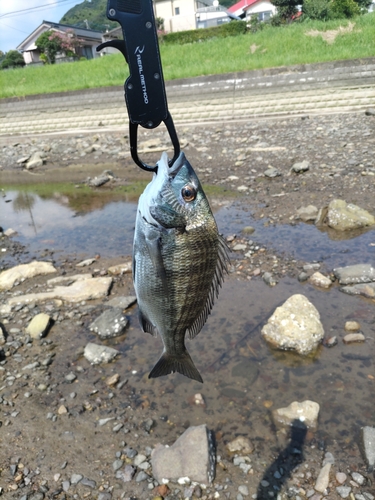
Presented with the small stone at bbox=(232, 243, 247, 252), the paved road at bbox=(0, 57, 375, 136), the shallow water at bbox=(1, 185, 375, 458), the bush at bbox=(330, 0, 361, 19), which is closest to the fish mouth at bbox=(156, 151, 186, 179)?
the shallow water at bbox=(1, 185, 375, 458)

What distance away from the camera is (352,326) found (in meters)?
5.01

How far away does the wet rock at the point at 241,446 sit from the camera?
3.68 metres

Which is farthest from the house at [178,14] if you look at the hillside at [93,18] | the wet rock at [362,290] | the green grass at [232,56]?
the wet rock at [362,290]

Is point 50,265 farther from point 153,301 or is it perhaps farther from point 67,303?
point 153,301

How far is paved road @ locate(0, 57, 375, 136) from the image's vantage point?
51.2ft

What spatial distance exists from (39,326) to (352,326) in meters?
4.23

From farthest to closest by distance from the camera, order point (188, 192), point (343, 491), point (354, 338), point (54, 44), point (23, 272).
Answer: point (54, 44) < point (23, 272) < point (354, 338) < point (343, 491) < point (188, 192)

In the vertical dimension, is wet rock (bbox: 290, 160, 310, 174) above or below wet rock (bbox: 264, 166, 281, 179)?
above

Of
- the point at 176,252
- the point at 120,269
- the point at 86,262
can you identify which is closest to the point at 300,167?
the point at 120,269

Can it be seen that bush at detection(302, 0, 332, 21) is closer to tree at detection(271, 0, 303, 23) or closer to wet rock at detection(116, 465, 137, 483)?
tree at detection(271, 0, 303, 23)

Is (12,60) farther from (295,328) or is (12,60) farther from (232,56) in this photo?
(295,328)

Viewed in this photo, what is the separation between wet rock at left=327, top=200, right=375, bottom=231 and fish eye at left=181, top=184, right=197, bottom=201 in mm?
6197

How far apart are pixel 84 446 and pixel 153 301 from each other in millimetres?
2300

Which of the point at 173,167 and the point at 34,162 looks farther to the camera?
the point at 34,162
